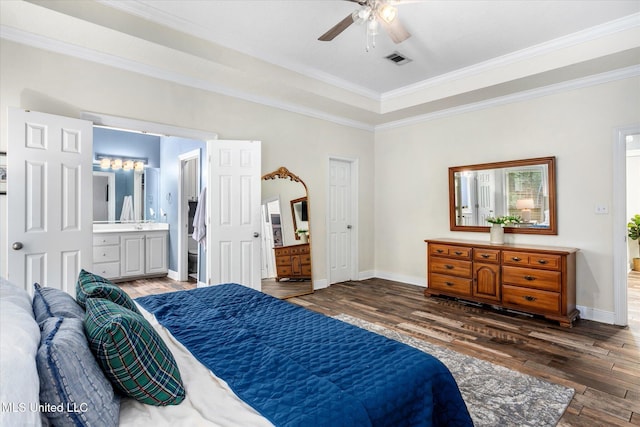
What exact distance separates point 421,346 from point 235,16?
135 inches

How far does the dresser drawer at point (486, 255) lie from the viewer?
406 cm

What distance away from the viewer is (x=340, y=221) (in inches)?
221

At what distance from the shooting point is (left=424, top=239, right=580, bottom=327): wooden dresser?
11.8 ft

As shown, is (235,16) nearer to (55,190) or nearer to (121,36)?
(121,36)

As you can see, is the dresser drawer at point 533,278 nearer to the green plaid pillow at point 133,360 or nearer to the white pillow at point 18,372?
the green plaid pillow at point 133,360

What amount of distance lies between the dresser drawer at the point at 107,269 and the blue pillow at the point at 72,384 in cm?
496

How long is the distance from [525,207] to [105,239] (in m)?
6.12

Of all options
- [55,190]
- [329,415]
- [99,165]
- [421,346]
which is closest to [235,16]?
[55,190]

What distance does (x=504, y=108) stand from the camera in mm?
4457

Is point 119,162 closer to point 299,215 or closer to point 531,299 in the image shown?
point 299,215

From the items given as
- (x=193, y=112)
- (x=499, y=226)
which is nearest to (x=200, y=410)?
(x=193, y=112)

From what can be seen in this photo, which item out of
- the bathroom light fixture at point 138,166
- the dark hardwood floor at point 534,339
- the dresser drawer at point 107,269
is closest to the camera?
the dark hardwood floor at point 534,339

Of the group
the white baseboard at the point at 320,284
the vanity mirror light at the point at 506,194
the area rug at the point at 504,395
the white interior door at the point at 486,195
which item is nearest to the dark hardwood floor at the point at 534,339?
the area rug at the point at 504,395

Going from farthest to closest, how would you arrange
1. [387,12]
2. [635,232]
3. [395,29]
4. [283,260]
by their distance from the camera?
1. [635,232]
2. [283,260]
3. [395,29]
4. [387,12]
